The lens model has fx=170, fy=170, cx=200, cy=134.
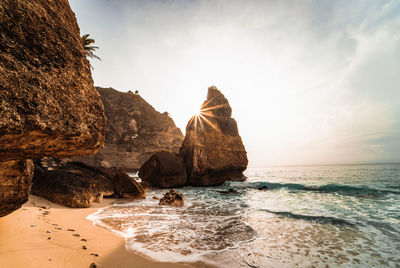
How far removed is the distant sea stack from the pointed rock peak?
22.4 metres

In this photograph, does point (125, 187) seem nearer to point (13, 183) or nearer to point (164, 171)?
point (164, 171)

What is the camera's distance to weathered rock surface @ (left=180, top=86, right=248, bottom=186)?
19312mm

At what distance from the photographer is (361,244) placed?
15.1ft

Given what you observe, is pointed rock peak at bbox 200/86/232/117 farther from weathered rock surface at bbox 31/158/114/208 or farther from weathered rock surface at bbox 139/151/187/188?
weathered rock surface at bbox 31/158/114/208

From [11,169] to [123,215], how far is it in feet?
15.2

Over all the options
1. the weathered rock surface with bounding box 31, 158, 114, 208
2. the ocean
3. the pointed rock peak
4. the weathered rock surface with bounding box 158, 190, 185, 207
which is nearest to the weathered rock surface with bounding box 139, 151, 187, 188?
the weathered rock surface with bounding box 158, 190, 185, 207

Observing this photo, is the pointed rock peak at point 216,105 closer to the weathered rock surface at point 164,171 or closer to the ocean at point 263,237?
the weathered rock surface at point 164,171

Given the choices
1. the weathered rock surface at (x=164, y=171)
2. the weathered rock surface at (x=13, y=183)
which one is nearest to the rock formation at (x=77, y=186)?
the weathered rock surface at (x=13, y=183)

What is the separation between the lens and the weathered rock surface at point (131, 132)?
36.8 meters

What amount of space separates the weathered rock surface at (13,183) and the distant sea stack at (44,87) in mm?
182

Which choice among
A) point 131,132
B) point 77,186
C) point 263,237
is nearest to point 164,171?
point 77,186

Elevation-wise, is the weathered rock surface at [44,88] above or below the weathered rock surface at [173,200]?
above

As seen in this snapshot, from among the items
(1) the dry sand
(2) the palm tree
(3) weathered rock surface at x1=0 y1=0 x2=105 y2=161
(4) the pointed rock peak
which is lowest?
(1) the dry sand

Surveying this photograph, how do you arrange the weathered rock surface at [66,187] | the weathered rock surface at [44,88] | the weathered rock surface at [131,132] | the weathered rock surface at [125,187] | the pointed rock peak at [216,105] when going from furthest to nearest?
1. the weathered rock surface at [131,132]
2. the pointed rock peak at [216,105]
3. the weathered rock surface at [125,187]
4. the weathered rock surface at [66,187]
5. the weathered rock surface at [44,88]
